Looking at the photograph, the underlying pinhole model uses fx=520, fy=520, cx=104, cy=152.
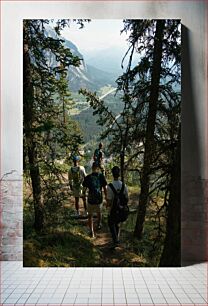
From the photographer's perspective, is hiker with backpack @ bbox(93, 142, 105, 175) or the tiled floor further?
hiker with backpack @ bbox(93, 142, 105, 175)

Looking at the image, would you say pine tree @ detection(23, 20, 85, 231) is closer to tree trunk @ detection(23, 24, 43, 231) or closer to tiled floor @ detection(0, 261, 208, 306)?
tree trunk @ detection(23, 24, 43, 231)

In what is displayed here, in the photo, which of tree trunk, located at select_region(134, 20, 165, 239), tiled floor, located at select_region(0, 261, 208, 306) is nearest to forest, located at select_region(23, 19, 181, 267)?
tree trunk, located at select_region(134, 20, 165, 239)

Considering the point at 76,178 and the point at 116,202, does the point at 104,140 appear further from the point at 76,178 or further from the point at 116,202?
the point at 116,202

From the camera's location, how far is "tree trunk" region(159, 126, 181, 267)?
4.64 metres

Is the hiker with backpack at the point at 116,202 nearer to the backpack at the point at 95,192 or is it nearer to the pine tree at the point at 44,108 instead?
the backpack at the point at 95,192

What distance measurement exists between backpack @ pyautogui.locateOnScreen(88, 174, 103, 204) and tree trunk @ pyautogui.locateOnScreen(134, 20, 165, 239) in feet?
1.19

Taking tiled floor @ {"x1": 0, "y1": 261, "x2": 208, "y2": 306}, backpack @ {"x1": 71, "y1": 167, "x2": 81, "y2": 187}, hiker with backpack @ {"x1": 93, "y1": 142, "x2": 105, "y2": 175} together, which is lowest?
tiled floor @ {"x1": 0, "y1": 261, "x2": 208, "y2": 306}

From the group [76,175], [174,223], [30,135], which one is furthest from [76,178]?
[174,223]

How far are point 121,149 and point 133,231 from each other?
0.73 metres

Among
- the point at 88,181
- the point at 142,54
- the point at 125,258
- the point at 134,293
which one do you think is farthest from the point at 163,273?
the point at 142,54

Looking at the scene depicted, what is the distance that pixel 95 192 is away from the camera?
4.61m

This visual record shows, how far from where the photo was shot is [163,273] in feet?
14.6

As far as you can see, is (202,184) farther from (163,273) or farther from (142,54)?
(142,54)

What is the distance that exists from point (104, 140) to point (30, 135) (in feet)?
2.19
